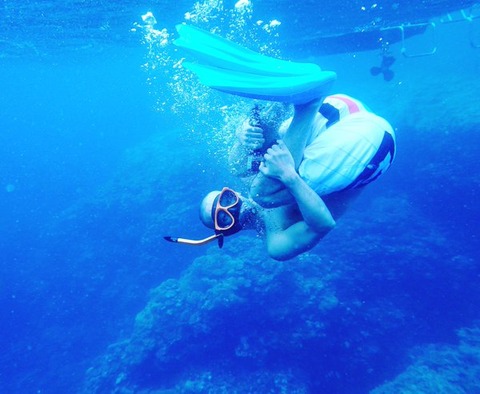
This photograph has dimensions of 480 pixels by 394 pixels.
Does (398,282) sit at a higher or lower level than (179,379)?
lower

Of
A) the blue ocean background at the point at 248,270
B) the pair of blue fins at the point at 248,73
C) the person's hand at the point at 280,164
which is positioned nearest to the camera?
the pair of blue fins at the point at 248,73

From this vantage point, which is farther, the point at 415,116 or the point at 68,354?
the point at 415,116

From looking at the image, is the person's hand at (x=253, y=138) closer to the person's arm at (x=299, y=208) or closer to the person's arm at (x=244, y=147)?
the person's arm at (x=244, y=147)

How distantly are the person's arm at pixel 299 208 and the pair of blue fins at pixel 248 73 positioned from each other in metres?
0.42

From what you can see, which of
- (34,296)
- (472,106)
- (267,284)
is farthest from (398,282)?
(34,296)

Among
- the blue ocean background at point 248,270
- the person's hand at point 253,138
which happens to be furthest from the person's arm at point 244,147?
the blue ocean background at point 248,270

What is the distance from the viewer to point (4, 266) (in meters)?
→ 17.1

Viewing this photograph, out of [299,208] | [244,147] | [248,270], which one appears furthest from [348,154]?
[248,270]

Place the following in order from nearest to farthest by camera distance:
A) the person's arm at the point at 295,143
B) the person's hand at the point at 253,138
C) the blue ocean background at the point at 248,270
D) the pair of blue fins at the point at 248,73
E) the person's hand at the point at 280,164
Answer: the pair of blue fins at the point at 248,73, the person's hand at the point at 280,164, the person's arm at the point at 295,143, the person's hand at the point at 253,138, the blue ocean background at the point at 248,270

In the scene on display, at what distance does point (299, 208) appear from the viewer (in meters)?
2.55

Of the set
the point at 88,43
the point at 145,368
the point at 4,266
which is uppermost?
the point at 88,43

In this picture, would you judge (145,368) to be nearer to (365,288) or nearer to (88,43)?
(365,288)

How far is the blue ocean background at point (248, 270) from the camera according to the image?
24.2 ft

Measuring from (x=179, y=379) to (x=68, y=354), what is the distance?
5.57 meters
